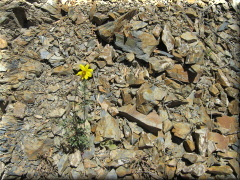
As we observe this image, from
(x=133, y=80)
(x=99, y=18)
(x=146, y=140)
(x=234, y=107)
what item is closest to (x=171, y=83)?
(x=133, y=80)

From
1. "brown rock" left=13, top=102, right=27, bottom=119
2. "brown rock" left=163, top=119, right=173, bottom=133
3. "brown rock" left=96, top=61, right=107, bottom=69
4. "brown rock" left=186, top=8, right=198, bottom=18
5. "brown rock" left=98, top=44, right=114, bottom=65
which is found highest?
"brown rock" left=186, top=8, right=198, bottom=18

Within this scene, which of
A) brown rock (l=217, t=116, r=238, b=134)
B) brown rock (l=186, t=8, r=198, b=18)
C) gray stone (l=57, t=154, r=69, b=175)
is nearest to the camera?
gray stone (l=57, t=154, r=69, b=175)

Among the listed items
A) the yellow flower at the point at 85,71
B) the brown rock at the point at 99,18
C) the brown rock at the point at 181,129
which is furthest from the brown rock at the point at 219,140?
the brown rock at the point at 99,18

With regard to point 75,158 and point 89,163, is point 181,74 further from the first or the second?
point 75,158

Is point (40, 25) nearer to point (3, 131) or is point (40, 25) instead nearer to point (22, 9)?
point (22, 9)

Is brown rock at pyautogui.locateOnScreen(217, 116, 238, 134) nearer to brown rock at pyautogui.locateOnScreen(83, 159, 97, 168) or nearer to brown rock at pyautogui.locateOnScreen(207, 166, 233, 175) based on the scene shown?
brown rock at pyautogui.locateOnScreen(207, 166, 233, 175)

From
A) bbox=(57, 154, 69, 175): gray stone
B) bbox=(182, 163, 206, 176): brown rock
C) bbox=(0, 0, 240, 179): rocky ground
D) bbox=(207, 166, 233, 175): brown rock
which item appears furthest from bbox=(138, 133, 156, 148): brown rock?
bbox=(57, 154, 69, 175): gray stone
